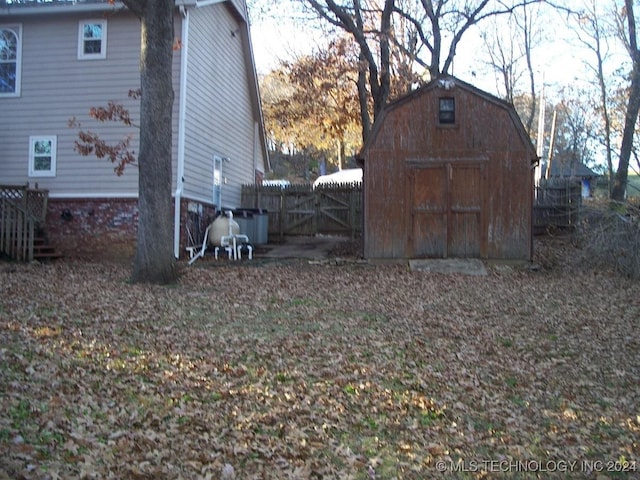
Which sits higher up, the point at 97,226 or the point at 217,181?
the point at 217,181

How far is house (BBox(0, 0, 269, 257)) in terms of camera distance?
16062mm

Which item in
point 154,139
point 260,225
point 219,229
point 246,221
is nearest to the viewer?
point 154,139

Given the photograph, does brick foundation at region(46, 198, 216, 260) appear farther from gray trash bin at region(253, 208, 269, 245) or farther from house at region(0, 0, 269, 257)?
gray trash bin at region(253, 208, 269, 245)

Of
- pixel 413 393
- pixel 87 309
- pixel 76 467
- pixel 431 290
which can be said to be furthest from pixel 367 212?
pixel 76 467

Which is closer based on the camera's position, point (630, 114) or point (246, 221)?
point (246, 221)

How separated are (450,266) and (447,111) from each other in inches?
151

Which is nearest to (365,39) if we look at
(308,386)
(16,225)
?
(16,225)

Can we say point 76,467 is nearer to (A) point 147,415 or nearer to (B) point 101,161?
(A) point 147,415

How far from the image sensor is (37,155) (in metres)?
16.7

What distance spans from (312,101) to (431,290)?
13.9 meters

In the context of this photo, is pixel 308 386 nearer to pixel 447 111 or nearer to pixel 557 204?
pixel 447 111

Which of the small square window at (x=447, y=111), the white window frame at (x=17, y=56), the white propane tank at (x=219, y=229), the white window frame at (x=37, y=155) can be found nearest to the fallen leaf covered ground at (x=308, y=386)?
the small square window at (x=447, y=111)

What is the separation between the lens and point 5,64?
16.9 m

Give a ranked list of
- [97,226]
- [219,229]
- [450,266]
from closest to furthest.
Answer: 1. [450,266]
2. [97,226]
3. [219,229]
